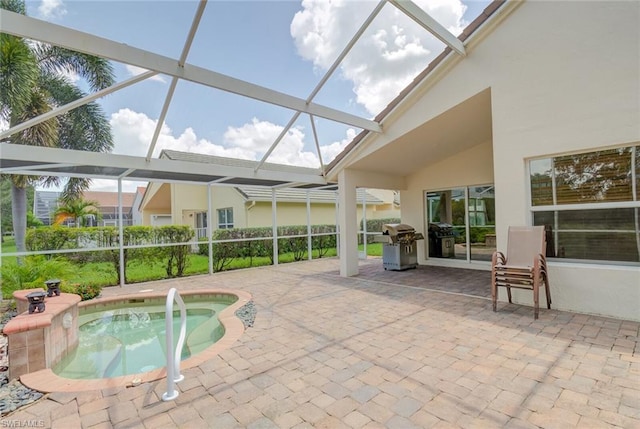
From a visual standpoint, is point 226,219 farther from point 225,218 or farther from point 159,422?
point 159,422

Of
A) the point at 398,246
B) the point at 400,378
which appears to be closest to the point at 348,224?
the point at 398,246

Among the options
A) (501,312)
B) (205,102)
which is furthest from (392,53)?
(501,312)

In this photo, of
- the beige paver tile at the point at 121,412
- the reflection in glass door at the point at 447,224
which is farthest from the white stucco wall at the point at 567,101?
the beige paver tile at the point at 121,412

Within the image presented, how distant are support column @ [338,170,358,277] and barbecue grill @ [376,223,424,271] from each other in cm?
125

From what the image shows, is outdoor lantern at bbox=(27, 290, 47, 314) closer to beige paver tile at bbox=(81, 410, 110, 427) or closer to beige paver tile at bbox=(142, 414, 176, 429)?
beige paver tile at bbox=(81, 410, 110, 427)

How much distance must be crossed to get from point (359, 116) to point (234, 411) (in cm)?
683

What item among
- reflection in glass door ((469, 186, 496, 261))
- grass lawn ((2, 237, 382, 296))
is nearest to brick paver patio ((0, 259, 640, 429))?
reflection in glass door ((469, 186, 496, 261))

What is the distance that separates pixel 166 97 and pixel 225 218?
39.9 ft

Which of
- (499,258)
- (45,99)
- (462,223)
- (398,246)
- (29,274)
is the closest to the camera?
(499,258)

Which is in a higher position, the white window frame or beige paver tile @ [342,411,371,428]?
the white window frame

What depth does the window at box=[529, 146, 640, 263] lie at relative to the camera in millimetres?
5168

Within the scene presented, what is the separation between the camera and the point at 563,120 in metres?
5.56

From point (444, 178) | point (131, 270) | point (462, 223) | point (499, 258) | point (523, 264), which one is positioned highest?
point (444, 178)

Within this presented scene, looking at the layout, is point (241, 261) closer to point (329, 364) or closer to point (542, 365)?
point (329, 364)
